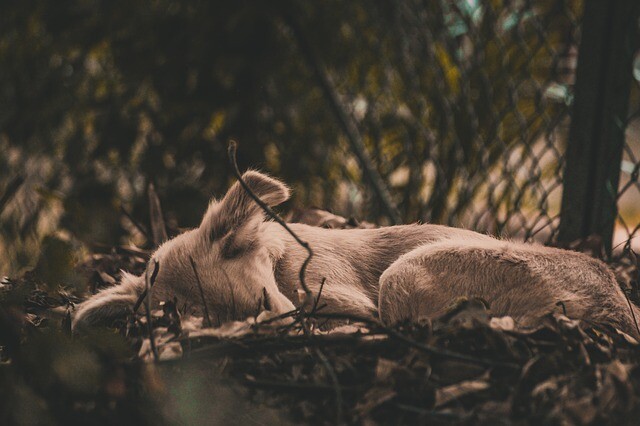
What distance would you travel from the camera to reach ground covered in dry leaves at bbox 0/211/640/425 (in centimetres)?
138

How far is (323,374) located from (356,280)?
3.97 feet

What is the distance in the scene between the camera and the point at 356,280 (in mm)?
2859

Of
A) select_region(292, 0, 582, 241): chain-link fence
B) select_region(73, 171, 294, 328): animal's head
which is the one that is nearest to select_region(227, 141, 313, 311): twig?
select_region(73, 171, 294, 328): animal's head

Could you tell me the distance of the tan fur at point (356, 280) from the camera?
2316 mm

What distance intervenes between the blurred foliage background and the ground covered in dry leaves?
2.54m

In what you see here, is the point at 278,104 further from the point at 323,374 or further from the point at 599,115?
the point at 323,374

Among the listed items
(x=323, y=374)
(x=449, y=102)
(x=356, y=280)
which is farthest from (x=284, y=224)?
(x=449, y=102)

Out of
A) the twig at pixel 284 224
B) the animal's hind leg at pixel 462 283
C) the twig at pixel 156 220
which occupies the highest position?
the twig at pixel 284 224

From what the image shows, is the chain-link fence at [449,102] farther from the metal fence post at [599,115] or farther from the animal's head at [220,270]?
the animal's head at [220,270]

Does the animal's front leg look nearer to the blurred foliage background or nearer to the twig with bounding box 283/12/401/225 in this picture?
the blurred foliage background

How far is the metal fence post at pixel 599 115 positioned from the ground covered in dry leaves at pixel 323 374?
1.70 metres

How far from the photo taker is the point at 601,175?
346 cm

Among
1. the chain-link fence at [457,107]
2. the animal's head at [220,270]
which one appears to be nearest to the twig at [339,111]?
the chain-link fence at [457,107]

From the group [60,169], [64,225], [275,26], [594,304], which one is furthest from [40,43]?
[594,304]
